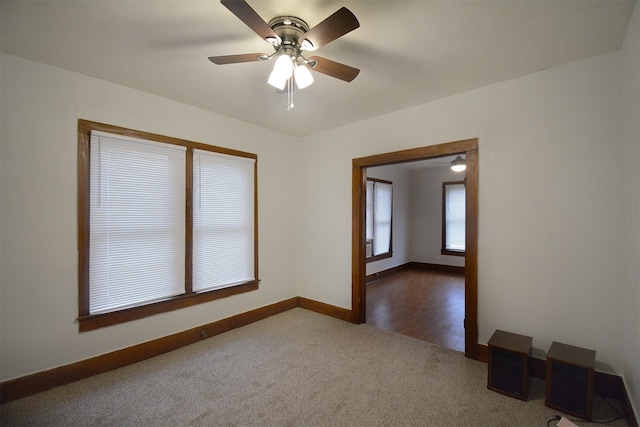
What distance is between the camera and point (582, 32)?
186cm

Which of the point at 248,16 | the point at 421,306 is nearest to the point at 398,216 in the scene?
A: the point at 421,306

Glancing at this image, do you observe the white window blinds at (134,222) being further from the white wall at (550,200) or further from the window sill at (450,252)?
the window sill at (450,252)

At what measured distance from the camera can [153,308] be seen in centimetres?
282

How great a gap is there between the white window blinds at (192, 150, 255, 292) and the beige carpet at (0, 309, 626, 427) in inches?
32.5

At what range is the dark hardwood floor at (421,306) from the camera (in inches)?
132

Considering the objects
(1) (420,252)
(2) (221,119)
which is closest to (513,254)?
(2) (221,119)

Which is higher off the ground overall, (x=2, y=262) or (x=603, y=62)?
(x=603, y=62)

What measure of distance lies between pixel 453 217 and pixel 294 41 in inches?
252

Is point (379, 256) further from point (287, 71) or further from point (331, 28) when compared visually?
point (331, 28)

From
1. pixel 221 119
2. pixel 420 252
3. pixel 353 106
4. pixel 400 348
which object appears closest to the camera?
pixel 400 348

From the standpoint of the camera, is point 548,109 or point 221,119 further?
point 221,119

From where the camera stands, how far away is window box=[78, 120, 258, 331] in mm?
2500

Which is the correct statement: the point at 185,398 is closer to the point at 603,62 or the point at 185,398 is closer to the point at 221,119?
the point at 221,119

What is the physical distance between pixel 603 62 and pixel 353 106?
6.78 ft
